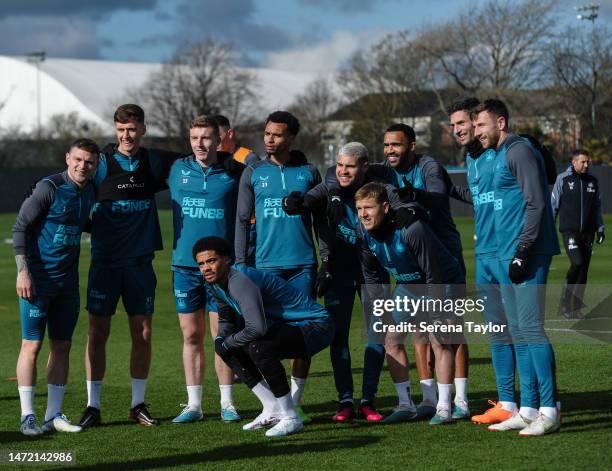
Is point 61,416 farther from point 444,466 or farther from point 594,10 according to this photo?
point 594,10

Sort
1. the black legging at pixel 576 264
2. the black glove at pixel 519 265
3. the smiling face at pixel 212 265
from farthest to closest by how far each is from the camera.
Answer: the black legging at pixel 576 264 < the smiling face at pixel 212 265 < the black glove at pixel 519 265

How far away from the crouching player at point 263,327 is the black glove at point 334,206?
0.56 metres

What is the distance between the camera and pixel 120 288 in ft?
27.2

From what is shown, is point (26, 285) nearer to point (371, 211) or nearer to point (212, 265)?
point (212, 265)

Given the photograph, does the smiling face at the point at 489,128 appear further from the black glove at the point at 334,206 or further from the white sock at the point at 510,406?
the white sock at the point at 510,406

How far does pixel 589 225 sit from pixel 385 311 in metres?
7.51

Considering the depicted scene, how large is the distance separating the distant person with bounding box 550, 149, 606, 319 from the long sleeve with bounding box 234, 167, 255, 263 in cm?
742

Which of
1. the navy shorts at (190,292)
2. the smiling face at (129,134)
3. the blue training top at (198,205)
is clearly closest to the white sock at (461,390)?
the navy shorts at (190,292)

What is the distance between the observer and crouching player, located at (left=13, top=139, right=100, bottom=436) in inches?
307

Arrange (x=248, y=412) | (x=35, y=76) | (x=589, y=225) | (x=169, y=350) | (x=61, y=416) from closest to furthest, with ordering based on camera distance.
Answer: (x=61, y=416), (x=248, y=412), (x=169, y=350), (x=589, y=225), (x=35, y=76)

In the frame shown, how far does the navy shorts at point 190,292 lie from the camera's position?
324 inches

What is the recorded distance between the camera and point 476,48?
2458 inches

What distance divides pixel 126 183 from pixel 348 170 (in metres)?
1.63

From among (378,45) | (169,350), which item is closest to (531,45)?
(378,45)
